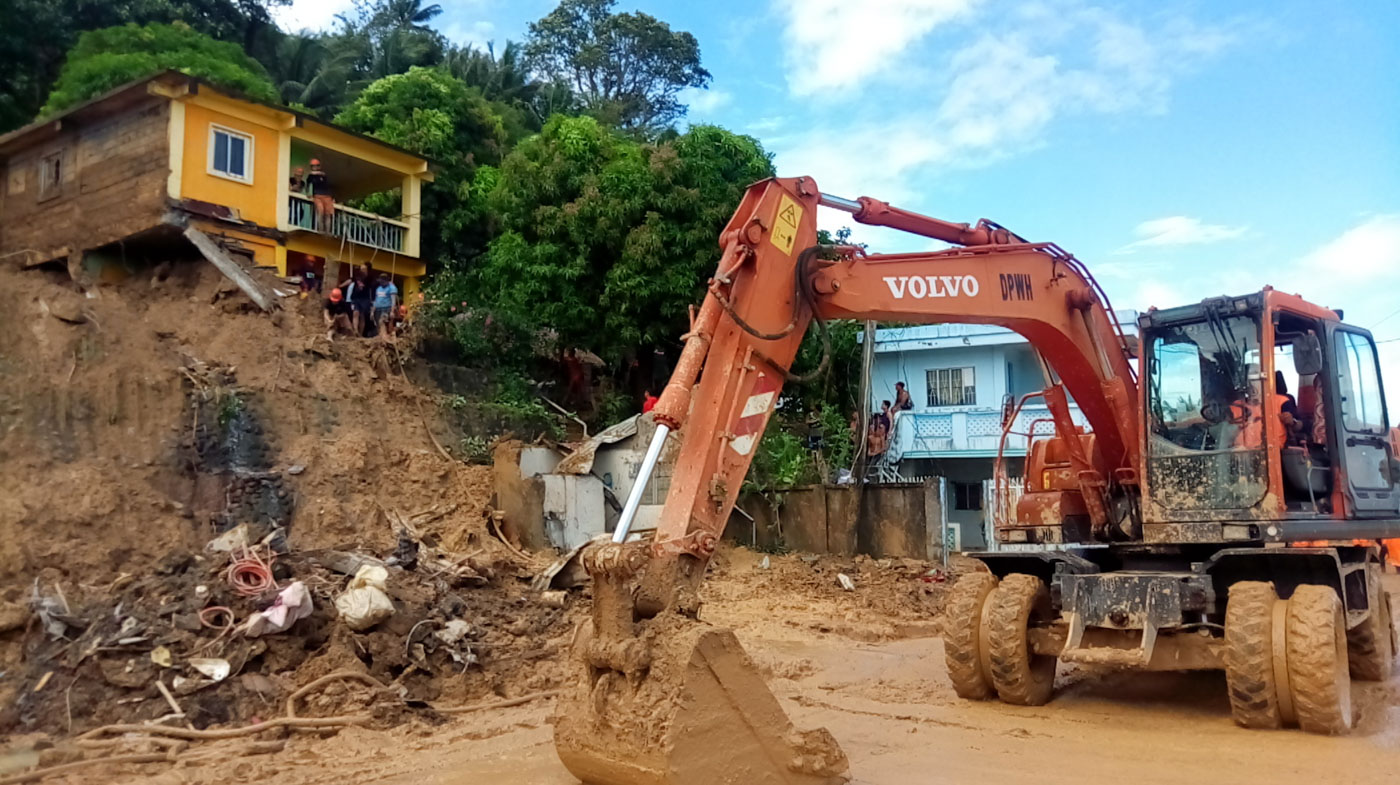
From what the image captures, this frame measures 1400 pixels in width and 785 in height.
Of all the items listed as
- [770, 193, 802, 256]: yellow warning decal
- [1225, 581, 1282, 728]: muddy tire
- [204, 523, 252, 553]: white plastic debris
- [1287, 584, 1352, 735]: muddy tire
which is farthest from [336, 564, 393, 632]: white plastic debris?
[1287, 584, 1352, 735]: muddy tire

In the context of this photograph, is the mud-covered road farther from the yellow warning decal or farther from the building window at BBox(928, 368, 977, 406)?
the building window at BBox(928, 368, 977, 406)

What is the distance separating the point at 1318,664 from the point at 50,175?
70.9 ft

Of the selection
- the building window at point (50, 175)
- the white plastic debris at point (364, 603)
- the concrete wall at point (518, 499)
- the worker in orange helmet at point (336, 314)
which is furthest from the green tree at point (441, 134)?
the white plastic debris at point (364, 603)

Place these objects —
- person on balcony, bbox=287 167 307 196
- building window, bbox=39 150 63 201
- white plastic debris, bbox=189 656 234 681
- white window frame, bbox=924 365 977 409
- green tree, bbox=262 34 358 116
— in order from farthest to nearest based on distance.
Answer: green tree, bbox=262 34 358 116
white window frame, bbox=924 365 977 409
person on balcony, bbox=287 167 307 196
building window, bbox=39 150 63 201
white plastic debris, bbox=189 656 234 681

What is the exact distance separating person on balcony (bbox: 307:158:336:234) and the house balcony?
1207cm

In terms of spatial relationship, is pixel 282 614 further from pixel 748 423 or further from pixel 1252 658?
pixel 1252 658

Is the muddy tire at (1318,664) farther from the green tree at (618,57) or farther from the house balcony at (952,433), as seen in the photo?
the green tree at (618,57)

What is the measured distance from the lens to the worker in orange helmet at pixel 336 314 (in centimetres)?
1610

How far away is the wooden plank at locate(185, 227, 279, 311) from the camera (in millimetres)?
15922

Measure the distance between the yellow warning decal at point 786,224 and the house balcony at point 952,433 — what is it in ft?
51.5

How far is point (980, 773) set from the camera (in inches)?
228

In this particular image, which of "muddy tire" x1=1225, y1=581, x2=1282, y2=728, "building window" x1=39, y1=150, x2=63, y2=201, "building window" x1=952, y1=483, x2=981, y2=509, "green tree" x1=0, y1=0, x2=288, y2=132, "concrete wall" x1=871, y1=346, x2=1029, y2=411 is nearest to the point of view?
"muddy tire" x1=1225, y1=581, x2=1282, y2=728

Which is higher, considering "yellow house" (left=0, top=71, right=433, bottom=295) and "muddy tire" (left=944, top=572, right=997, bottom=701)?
"yellow house" (left=0, top=71, right=433, bottom=295)

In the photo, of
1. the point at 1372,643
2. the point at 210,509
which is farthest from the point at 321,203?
the point at 1372,643
